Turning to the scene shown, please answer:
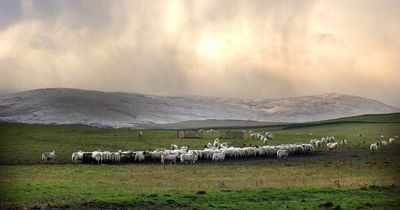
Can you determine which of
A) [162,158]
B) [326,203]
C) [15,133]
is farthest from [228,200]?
[15,133]

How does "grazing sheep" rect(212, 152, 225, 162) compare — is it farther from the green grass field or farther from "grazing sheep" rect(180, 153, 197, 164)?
"grazing sheep" rect(180, 153, 197, 164)

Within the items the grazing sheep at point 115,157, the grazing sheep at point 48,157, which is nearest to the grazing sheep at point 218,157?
the grazing sheep at point 115,157

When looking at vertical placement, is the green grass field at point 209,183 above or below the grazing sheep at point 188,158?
below

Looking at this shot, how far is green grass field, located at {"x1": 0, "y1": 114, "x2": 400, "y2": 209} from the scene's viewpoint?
78.1 feet

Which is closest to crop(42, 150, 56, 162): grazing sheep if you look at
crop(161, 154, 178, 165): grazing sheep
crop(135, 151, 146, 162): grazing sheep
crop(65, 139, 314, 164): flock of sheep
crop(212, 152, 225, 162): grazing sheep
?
crop(65, 139, 314, 164): flock of sheep

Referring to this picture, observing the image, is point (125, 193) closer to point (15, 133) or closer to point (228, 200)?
point (228, 200)

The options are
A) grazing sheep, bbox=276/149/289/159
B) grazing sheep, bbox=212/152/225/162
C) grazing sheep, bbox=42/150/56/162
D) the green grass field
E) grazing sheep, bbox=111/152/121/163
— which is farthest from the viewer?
grazing sheep, bbox=276/149/289/159

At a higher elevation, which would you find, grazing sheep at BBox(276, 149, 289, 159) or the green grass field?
grazing sheep at BBox(276, 149, 289, 159)

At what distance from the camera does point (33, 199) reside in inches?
950

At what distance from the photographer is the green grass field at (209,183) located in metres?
23.8

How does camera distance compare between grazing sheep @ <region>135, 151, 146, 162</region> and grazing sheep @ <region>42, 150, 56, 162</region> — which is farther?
grazing sheep @ <region>135, 151, 146, 162</region>

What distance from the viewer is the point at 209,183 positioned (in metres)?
30.3

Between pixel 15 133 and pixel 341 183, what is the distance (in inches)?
2015

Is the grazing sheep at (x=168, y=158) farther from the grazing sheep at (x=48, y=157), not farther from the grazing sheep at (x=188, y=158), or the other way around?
the grazing sheep at (x=48, y=157)
